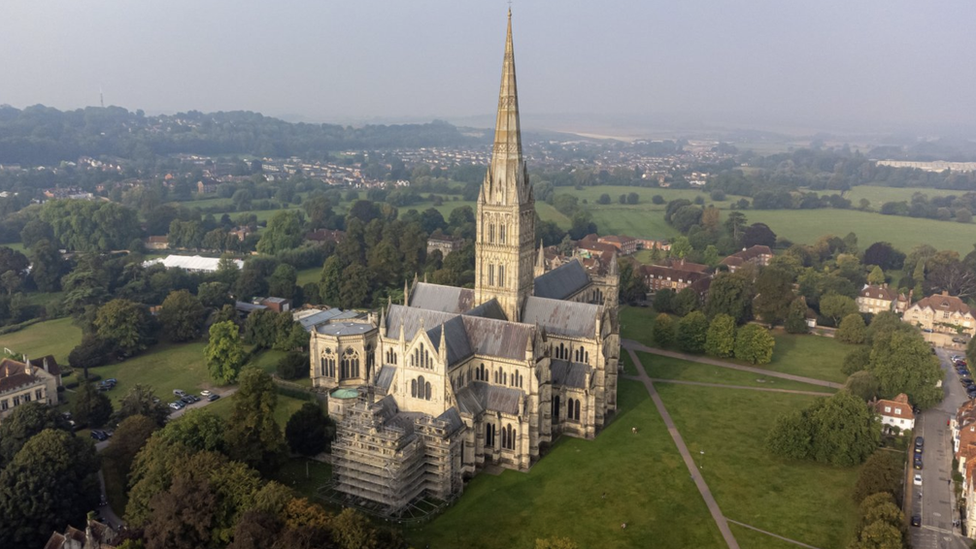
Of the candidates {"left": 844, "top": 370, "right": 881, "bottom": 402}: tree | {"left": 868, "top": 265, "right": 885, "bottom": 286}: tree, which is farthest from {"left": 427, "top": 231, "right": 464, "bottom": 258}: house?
{"left": 844, "top": 370, "right": 881, "bottom": 402}: tree

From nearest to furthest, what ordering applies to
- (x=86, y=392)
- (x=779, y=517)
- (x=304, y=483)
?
(x=779, y=517) → (x=304, y=483) → (x=86, y=392)

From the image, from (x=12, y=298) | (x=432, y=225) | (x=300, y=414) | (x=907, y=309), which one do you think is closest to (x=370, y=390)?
(x=300, y=414)

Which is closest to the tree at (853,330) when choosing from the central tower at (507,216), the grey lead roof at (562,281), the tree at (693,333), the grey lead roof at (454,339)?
the tree at (693,333)

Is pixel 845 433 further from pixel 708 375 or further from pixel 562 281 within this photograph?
pixel 562 281

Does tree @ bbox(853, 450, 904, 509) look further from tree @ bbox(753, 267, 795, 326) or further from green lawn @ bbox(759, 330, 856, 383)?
tree @ bbox(753, 267, 795, 326)

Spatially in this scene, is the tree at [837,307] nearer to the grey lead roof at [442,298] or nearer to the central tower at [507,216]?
the central tower at [507,216]

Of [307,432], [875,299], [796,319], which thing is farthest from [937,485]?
[875,299]

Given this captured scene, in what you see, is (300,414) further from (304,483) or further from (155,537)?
(155,537)
